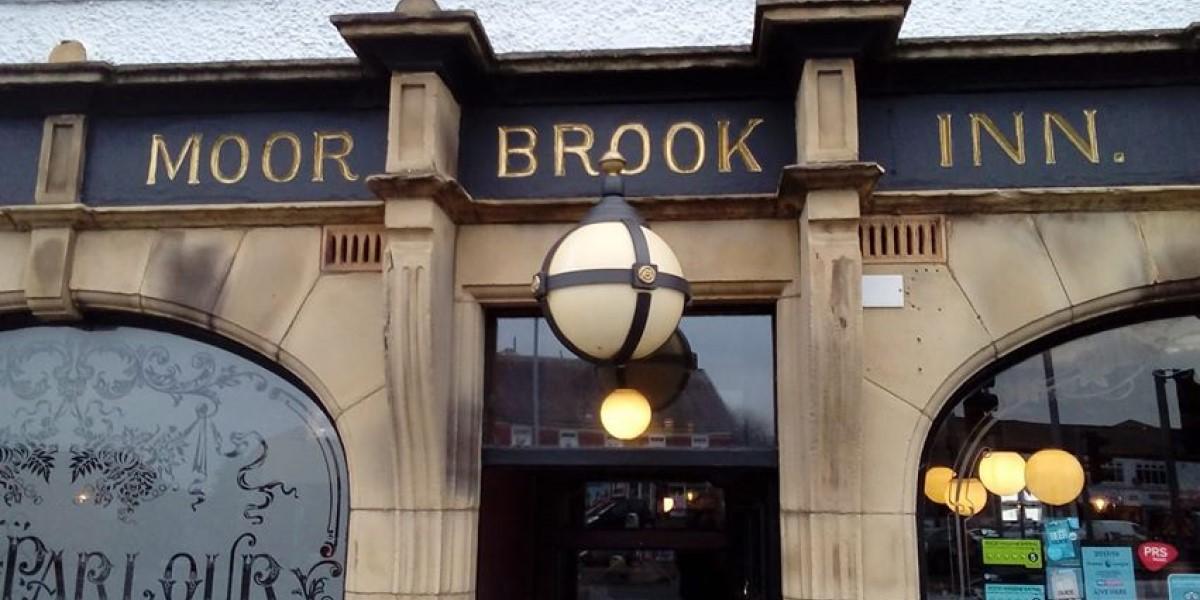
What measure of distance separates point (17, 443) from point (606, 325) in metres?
3.47

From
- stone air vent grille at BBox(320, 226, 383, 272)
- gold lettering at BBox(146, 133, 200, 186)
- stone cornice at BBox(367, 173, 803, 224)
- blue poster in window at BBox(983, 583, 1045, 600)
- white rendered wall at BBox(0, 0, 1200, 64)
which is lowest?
blue poster in window at BBox(983, 583, 1045, 600)

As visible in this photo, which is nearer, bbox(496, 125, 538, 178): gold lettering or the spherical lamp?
the spherical lamp

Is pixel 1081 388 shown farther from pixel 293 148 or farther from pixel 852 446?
pixel 293 148

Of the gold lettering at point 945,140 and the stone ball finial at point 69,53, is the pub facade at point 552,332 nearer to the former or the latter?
the gold lettering at point 945,140

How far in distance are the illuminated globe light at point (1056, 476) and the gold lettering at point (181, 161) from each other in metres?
4.25

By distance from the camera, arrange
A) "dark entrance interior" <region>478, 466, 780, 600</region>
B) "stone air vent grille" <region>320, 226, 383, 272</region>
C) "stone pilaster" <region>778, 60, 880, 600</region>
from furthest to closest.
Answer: "dark entrance interior" <region>478, 466, 780, 600</region>, "stone air vent grille" <region>320, 226, 383, 272</region>, "stone pilaster" <region>778, 60, 880, 600</region>

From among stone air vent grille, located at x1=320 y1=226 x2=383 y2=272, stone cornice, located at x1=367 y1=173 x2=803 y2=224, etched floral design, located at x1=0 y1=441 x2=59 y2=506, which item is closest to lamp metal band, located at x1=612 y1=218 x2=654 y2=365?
stone cornice, located at x1=367 y1=173 x2=803 y2=224

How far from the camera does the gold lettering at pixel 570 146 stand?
4660 mm

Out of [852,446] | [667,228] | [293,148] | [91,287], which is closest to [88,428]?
[91,287]

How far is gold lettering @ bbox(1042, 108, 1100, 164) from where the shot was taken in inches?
176

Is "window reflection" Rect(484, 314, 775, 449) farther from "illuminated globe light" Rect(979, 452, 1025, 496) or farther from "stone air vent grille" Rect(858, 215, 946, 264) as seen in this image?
"illuminated globe light" Rect(979, 452, 1025, 496)

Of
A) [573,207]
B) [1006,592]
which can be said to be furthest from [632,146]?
[1006,592]

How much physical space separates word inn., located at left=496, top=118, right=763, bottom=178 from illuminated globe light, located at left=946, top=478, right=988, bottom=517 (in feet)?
5.69

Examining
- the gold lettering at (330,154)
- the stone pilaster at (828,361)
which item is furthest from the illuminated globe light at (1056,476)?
the gold lettering at (330,154)
